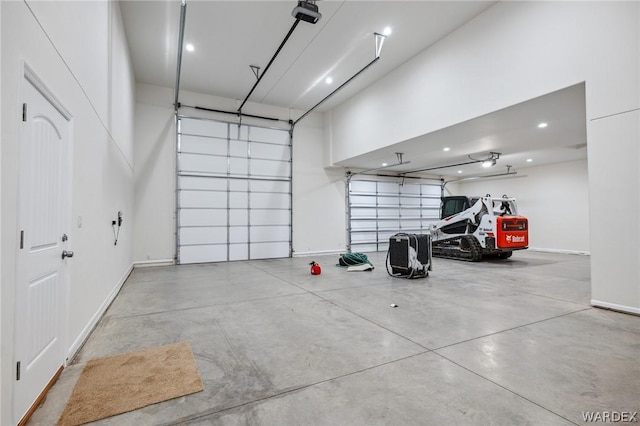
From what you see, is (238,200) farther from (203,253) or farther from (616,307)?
(616,307)

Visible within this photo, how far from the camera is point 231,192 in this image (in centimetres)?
918

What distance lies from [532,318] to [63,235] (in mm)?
5115

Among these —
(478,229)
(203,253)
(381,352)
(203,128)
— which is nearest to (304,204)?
(203,253)

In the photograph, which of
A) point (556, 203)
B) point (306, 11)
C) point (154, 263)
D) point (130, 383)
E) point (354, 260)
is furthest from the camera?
point (556, 203)

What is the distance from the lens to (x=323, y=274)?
6664mm

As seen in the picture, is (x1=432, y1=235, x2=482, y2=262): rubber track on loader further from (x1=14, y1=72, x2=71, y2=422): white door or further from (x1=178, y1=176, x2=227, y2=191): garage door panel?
(x1=14, y1=72, x2=71, y2=422): white door

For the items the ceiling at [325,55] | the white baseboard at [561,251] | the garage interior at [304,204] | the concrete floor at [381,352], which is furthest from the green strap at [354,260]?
the white baseboard at [561,251]

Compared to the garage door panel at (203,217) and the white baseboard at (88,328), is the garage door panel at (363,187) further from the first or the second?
the white baseboard at (88,328)

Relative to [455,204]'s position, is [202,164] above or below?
above

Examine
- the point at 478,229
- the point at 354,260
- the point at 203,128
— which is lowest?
the point at 354,260

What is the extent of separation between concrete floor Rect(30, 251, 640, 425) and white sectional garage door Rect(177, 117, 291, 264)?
354cm

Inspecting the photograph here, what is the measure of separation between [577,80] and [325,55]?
482 cm

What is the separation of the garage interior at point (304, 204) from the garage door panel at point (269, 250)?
5 cm

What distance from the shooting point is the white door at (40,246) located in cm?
178
